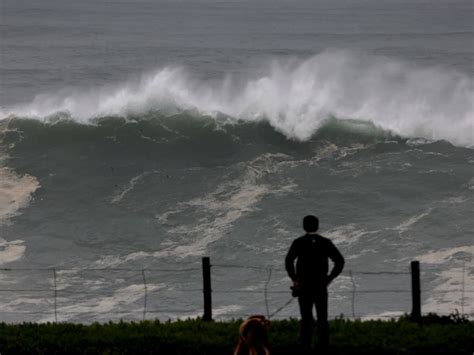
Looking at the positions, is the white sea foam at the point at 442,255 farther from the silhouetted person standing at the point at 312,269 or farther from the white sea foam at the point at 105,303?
the silhouetted person standing at the point at 312,269

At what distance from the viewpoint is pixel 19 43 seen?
66625mm

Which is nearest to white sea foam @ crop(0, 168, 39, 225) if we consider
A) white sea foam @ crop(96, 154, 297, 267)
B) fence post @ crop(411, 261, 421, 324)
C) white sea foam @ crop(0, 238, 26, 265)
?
white sea foam @ crop(0, 238, 26, 265)

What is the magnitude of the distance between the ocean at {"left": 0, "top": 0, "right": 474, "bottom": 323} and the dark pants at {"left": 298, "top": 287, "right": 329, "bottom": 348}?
12.6 ft

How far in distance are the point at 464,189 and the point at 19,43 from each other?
158 ft

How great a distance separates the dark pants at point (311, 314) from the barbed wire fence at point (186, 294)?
4686 mm

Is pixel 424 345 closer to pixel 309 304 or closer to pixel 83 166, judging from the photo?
pixel 309 304

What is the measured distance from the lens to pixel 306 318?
9.37 metres

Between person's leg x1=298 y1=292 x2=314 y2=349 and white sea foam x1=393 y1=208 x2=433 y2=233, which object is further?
white sea foam x1=393 y1=208 x2=433 y2=233

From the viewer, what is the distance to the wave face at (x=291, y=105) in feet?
95.4

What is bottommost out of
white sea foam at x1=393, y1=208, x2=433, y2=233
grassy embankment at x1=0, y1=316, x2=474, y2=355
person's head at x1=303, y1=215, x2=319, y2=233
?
grassy embankment at x1=0, y1=316, x2=474, y2=355

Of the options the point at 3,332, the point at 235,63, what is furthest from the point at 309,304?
the point at 235,63

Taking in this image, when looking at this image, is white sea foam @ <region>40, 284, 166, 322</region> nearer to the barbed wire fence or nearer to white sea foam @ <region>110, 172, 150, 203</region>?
the barbed wire fence

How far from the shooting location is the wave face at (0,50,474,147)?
29.1 m

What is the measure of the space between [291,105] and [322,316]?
834 inches
